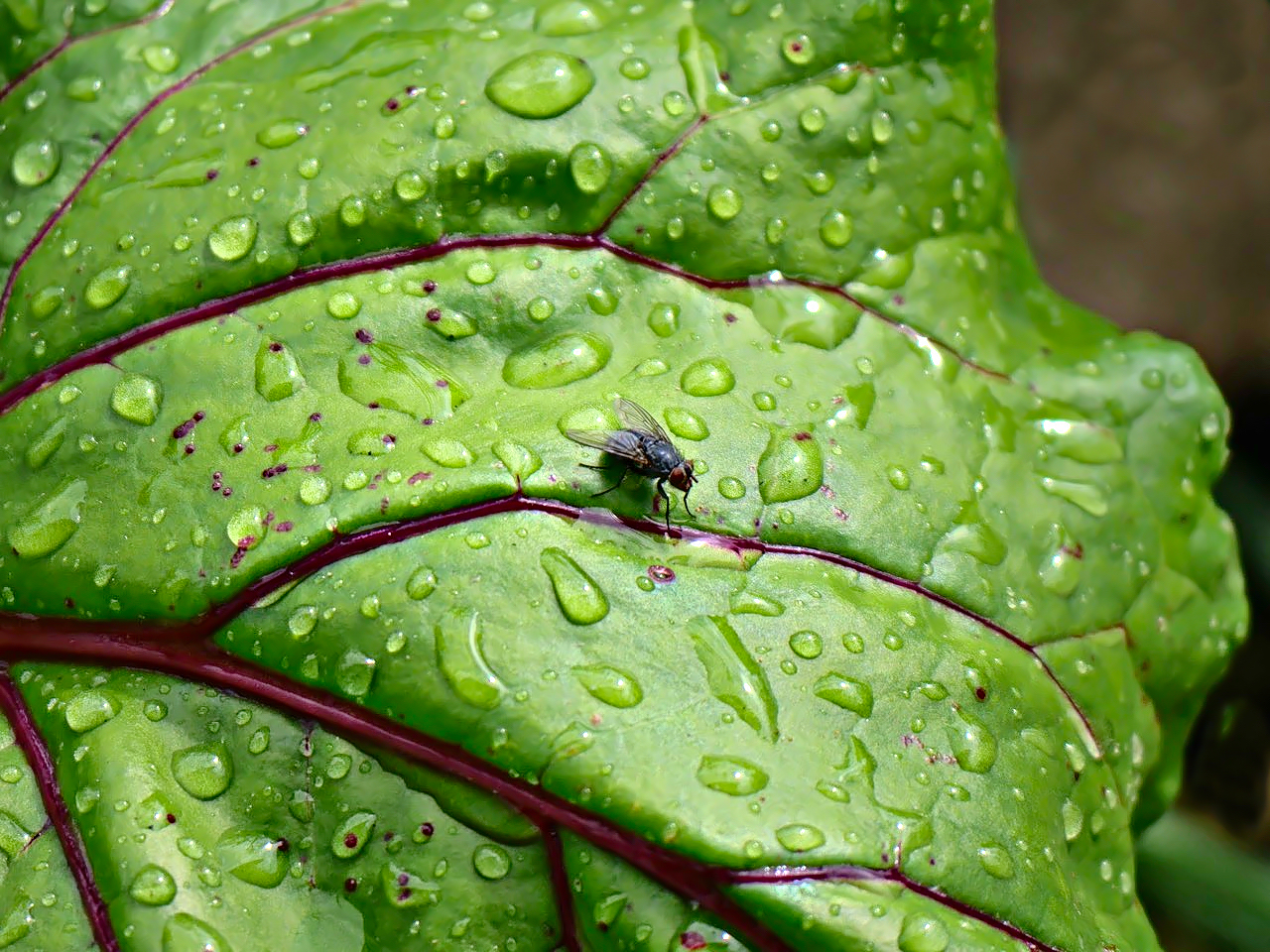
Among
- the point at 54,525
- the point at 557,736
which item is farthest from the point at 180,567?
the point at 557,736

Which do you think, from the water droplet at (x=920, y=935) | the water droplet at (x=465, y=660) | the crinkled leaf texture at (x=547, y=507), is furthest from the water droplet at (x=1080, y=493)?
the water droplet at (x=465, y=660)

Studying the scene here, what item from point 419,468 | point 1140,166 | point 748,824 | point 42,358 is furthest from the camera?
point 1140,166

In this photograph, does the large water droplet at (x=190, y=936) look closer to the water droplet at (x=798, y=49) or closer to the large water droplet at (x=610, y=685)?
the large water droplet at (x=610, y=685)

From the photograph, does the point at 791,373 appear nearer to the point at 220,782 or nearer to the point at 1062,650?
the point at 1062,650

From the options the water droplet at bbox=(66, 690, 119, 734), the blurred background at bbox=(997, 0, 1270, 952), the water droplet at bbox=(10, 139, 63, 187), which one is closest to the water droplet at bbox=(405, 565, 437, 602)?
the water droplet at bbox=(66, 690, 119, 734)

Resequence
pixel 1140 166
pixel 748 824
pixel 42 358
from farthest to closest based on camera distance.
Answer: pixel 1140 166, pixel 42 358, pixel 748 824

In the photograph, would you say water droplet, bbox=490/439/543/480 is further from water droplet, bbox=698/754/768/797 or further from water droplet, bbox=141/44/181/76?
water droplet, bbox=141/44/181/76

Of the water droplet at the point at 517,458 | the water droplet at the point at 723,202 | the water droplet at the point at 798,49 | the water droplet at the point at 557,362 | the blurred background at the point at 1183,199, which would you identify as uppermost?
the water droplet at the point at 798,49
